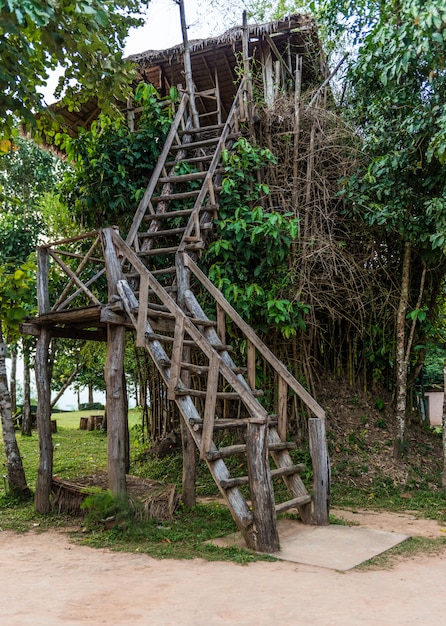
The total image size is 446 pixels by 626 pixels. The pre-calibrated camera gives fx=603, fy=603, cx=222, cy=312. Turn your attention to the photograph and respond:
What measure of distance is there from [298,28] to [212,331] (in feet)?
17.9

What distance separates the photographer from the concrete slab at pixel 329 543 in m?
4.91

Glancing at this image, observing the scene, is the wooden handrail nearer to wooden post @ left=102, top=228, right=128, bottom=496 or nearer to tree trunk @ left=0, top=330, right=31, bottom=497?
wooden post @ left=102, top=228, right=128, bottom=496

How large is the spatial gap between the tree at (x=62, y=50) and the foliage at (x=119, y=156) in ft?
5.58

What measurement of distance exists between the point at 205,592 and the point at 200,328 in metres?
3.19

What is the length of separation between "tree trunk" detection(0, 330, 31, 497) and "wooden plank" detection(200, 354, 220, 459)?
322 centimetres

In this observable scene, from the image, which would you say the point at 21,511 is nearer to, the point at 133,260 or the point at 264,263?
Result: the point at 133,260

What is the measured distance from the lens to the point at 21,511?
7129mm

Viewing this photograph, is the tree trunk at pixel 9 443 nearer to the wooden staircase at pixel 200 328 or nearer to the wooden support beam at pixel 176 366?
the wooden staircase at pixel 200 328

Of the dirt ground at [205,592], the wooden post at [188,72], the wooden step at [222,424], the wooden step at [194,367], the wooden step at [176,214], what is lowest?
the dirt ground at [205,592]

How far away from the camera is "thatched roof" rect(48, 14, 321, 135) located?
9.48 m

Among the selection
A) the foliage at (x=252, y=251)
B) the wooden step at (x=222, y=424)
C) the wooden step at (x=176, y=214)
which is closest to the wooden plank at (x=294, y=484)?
the wooden step at (x=222, y=424)

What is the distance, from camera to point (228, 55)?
33.7 ft

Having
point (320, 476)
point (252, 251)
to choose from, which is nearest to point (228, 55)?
point (252, 251)

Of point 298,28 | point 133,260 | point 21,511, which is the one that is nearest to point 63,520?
point 21,511
